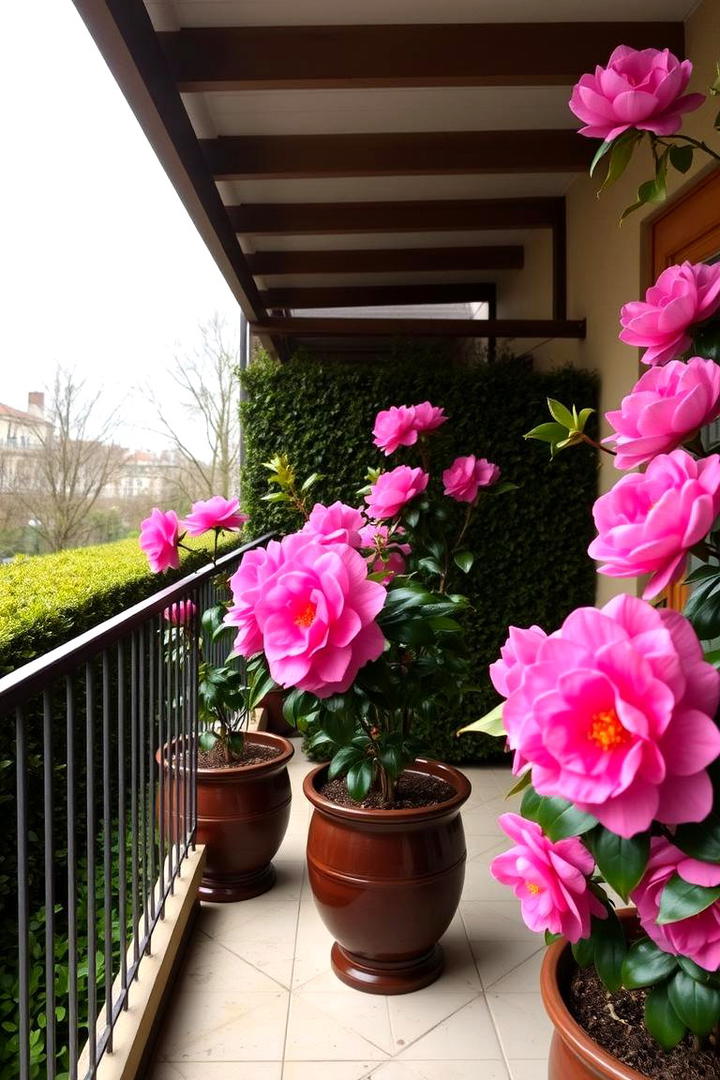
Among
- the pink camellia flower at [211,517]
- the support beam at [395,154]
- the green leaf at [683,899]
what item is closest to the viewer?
the green leaf at [683,899]

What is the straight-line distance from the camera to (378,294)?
5703 mm

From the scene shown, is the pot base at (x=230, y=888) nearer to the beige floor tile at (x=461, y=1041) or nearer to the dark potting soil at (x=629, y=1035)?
the beige floor tile at (x=461, y=1041)

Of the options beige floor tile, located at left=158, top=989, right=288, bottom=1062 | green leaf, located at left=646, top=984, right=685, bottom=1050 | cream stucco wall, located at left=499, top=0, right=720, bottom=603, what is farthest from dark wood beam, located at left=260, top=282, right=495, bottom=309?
green leaf, located at left=646, top=984, right=685, bottom=1050

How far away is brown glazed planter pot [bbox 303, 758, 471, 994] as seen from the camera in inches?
77.4

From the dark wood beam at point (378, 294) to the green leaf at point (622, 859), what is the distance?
531 cm

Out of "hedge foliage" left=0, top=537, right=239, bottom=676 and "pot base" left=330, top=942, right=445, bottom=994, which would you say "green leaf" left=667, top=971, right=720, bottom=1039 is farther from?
"hedge foliage" left=0, top=537, right=239, bottom=676

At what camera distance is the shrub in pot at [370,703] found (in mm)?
1245

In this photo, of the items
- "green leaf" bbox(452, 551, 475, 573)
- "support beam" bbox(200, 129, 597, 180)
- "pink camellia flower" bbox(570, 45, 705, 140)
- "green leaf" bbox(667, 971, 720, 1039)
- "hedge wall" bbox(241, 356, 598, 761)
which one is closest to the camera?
"green leaf" bbox(667, 971, 720, 1039)

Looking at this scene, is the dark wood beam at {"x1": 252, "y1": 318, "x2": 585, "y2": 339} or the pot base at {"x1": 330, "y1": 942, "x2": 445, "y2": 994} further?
the dark wood beam at {"x1": 252, "y1": 318, "x2": 585, "y2": 339}

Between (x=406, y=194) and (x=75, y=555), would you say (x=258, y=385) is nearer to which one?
(x=406, y=194)

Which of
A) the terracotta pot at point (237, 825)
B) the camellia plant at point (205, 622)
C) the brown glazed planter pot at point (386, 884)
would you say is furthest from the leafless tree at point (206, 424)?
the brown glazed planter pot at point (386, 884)

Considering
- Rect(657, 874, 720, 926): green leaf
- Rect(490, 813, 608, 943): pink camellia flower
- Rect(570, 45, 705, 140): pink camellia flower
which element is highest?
Rect(570, 45, 705, 140): pink camellia flower

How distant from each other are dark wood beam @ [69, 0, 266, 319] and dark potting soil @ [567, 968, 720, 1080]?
2.08 metres

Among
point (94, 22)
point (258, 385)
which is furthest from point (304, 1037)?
point (258, 385)
